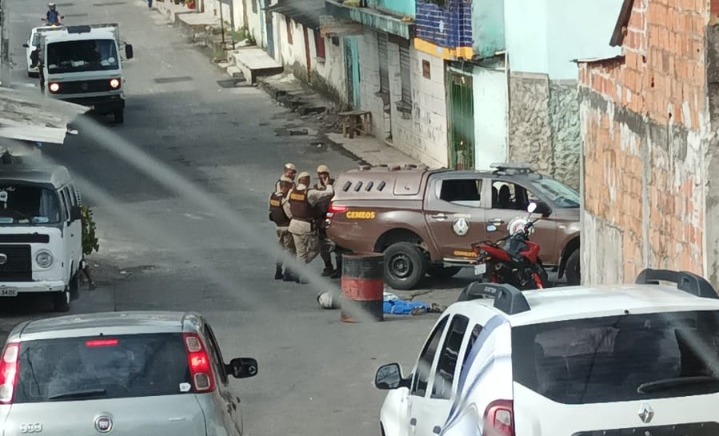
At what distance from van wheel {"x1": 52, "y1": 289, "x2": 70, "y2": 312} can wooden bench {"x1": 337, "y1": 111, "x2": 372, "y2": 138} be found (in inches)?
739

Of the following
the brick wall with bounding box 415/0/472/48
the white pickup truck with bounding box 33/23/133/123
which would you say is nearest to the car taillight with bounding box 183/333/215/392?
the brick wall with bounding box 415/0/472/48

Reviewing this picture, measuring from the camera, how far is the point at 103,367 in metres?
9.81

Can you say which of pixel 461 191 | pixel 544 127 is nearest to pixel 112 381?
pixel 461 191

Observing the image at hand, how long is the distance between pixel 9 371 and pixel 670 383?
4.45m

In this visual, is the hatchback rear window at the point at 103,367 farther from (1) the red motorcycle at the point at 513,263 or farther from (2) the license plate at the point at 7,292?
(2) the license plate at the point at 7,292

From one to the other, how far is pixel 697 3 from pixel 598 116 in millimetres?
4291

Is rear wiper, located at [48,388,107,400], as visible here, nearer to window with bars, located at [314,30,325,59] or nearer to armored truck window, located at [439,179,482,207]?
armored truck window, located at [439,179,482,207]

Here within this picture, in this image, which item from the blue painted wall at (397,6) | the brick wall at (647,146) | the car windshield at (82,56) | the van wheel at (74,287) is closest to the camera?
the brick wall at (647,146)

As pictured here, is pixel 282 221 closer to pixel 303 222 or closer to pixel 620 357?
pixel 303 222

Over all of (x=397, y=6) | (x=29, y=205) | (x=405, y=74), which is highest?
(x=397, y=6)

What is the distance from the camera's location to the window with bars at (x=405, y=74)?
122ft

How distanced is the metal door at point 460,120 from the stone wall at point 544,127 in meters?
2.03

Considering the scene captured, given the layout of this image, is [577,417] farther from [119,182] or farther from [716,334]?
[119,182]

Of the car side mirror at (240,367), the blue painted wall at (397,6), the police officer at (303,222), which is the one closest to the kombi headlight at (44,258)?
the police officer at (303,222)
